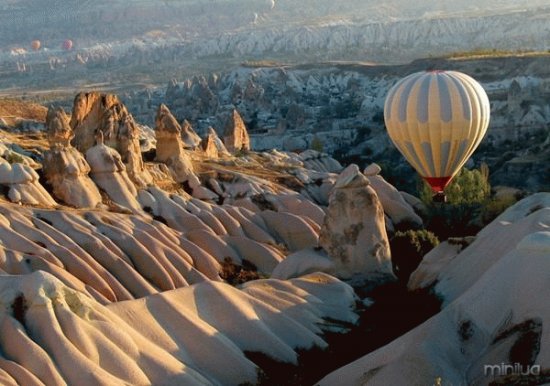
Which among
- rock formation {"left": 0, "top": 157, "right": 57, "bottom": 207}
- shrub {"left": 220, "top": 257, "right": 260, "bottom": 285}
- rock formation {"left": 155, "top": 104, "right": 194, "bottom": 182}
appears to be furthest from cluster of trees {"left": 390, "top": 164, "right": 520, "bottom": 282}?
rock formation {"left": 0, "top": 157, "right": 57, "bottom": 207}

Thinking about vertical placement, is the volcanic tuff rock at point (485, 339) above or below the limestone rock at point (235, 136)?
above

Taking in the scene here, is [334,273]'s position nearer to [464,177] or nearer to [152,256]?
[152,256]

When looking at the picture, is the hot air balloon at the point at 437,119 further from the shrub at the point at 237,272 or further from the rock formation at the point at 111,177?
the rock formation at the point at 111,177

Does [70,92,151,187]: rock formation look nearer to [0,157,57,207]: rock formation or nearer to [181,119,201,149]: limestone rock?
[0,157,57,207]: rock formation

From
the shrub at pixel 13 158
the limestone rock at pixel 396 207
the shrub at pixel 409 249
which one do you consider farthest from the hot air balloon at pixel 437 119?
the shrub at pixel 13 158

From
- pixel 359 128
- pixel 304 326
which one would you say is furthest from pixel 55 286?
pixel 359 128

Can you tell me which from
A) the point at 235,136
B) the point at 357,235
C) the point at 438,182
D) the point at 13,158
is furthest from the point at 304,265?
the point at 235,136
